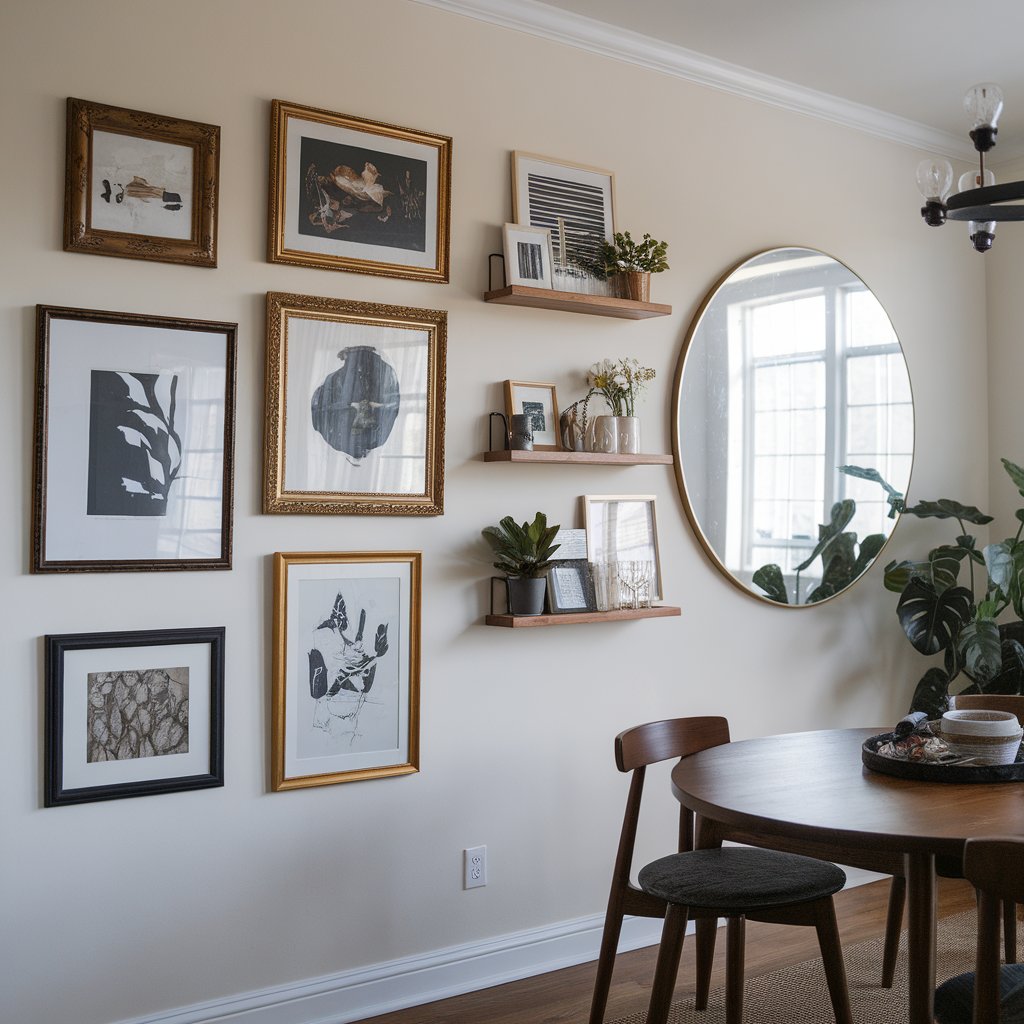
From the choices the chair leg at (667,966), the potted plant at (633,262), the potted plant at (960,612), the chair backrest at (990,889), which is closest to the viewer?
the chair backrest at (990,889)

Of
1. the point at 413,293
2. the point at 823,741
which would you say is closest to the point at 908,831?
the point at 823,741

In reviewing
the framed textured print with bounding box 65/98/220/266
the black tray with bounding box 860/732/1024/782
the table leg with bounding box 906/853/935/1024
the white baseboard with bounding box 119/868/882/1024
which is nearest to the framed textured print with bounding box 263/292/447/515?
the framed textured print with bounding box 65/98/220/266

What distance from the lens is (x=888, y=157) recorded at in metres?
4.02

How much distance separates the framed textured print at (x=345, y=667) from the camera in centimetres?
271

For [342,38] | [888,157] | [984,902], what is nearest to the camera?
[984,902]

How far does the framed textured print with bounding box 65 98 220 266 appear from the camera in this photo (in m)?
2.44

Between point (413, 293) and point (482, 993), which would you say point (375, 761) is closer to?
point (482, 993)

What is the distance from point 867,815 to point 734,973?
2.63ft

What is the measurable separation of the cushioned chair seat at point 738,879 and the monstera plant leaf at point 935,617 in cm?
151

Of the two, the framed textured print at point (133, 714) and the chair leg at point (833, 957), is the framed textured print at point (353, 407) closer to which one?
the framed textured print at point (133, 714)

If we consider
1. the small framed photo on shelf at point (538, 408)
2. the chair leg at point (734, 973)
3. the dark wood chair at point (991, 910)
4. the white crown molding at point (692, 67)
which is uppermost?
the white crown molding at point (692, 67)

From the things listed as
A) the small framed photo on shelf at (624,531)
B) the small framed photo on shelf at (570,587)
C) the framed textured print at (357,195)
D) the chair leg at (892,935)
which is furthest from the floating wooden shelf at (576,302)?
the chair leg at (892,935)

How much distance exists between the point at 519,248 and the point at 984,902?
2.06m

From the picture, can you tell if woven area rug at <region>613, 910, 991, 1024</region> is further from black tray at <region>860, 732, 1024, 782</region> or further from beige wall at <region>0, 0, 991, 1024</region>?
black tray at <region>860, 732, 1024, 782</region>
